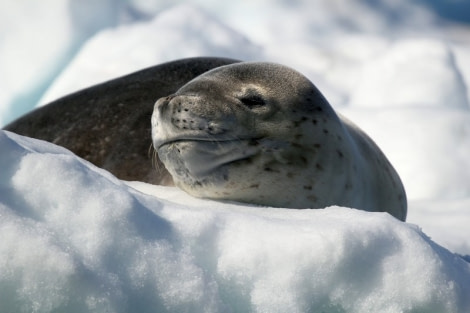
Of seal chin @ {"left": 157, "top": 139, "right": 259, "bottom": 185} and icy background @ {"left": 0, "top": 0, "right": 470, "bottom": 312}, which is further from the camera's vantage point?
seal chin @ {"left": 157, "top": 139, "right": 259, "bottom": 185}

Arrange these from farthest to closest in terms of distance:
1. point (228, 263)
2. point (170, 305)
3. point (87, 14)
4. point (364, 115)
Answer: point (87, 14) → point (364, 115) → point (228, 263) → point (170, 305)

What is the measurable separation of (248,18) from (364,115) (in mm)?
7960

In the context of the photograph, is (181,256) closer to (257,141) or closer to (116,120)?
(257,141)

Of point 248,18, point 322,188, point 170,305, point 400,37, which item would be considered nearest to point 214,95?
point 322,188

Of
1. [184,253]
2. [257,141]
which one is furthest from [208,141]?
[184,253]

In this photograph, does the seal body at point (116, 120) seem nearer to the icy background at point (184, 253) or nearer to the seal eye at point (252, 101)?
the seal eye at point (252, 101)

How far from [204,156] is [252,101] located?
0.28 meters

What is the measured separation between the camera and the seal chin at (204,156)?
2.57 m

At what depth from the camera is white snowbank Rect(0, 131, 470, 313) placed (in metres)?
1.46

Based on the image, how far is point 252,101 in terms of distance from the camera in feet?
8.96

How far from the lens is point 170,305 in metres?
1.55

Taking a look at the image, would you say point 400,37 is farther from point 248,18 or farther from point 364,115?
point 364,115

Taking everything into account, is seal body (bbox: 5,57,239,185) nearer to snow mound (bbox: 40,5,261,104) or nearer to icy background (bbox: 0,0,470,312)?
icy background (bbox: 0,0,470,312)

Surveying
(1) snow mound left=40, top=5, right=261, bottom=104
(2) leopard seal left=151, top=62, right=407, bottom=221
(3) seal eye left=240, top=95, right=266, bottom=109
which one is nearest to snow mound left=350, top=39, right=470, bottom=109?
(1) snow mound left=40, top=5, right=261, bottom=104
